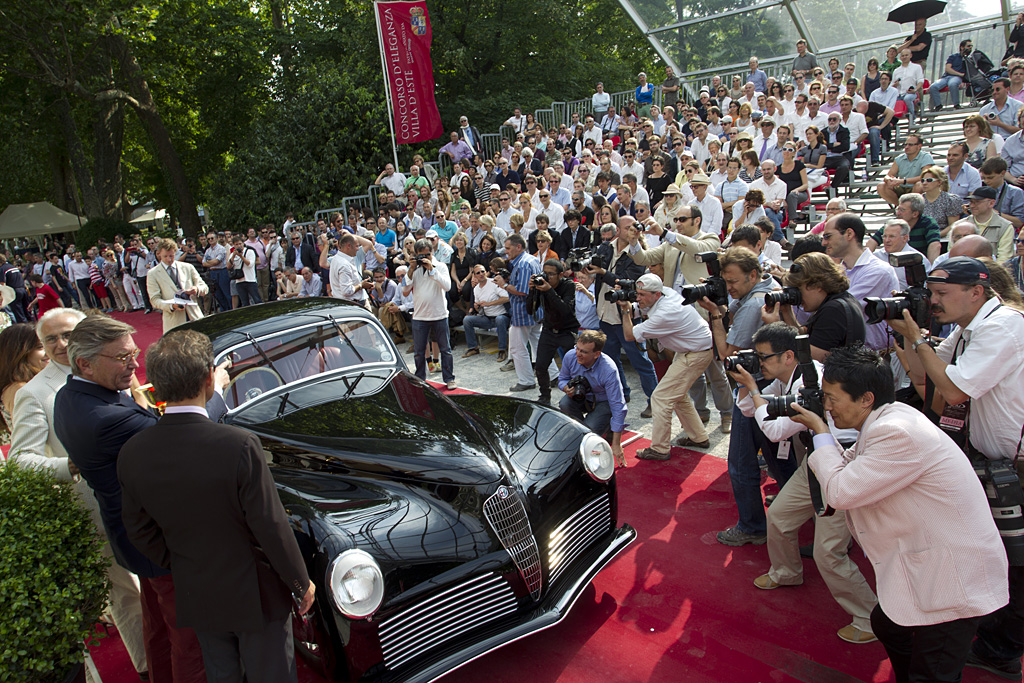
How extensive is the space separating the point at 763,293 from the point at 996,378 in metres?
1.91

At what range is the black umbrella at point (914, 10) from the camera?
11592 millimetres

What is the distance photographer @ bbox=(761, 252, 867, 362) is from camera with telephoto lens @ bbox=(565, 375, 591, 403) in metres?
1.88

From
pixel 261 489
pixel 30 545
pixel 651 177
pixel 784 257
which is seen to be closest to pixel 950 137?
pixel 651 177

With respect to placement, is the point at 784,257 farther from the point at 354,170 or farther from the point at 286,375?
the point at 354,170

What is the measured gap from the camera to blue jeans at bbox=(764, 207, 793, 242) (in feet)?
25.2

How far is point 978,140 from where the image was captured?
25.4ft

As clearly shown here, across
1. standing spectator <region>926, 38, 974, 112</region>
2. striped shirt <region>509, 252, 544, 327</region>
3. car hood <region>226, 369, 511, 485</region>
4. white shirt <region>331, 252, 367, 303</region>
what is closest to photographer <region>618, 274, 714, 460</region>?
car hood <region>226, 369, 511, 485</region>

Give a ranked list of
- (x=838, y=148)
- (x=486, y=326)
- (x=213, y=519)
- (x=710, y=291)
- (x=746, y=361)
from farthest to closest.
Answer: (x=838, y=148) < (x=486, y=326) < (x=710, y=291) < (x=746, y=361) < (x=213, y=519)

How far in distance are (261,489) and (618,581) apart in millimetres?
2629

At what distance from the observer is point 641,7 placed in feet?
50.8

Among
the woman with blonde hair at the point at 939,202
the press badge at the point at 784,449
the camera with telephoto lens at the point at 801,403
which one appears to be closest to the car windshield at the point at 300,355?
the press badge at the point at 784,449

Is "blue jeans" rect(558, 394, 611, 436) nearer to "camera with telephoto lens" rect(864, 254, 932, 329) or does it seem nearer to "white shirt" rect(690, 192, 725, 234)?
"camera with telephoto lens" rect(864, 254, 932, 329)

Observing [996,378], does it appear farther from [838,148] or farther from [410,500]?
[838,148]

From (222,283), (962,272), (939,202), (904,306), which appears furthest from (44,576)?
(222,283)
